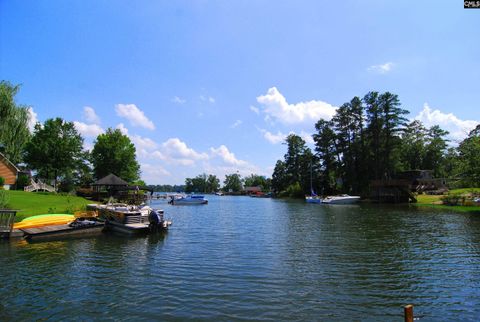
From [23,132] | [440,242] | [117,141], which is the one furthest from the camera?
[117,141]

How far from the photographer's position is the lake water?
8.98 metres

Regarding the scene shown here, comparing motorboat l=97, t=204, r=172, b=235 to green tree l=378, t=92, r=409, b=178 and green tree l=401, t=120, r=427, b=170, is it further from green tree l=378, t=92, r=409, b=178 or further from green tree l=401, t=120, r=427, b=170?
green tree l=401, t=120, r=427, b=170

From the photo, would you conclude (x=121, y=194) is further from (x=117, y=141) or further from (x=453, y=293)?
(x=453, y=293)

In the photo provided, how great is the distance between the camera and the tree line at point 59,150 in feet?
115

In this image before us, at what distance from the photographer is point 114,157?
223 ft

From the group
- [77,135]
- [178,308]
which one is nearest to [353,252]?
[178,308]

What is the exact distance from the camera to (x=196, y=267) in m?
13.9

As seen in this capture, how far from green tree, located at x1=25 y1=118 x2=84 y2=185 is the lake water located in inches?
1686

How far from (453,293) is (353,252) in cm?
649

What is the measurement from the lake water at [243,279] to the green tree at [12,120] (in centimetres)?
2058

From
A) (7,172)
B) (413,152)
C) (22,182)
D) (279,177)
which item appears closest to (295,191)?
(279,177)

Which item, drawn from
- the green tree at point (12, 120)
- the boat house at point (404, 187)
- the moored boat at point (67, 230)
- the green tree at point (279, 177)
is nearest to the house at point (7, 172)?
the green tree at point (12, 120)

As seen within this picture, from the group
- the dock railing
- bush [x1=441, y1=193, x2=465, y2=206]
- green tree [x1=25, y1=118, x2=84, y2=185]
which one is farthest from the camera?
green tree [x1=25, y1=118, x2=84, y2=185]

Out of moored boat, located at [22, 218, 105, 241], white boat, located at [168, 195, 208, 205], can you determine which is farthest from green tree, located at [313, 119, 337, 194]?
moored boat, located at [22, 218, 105, 241]
